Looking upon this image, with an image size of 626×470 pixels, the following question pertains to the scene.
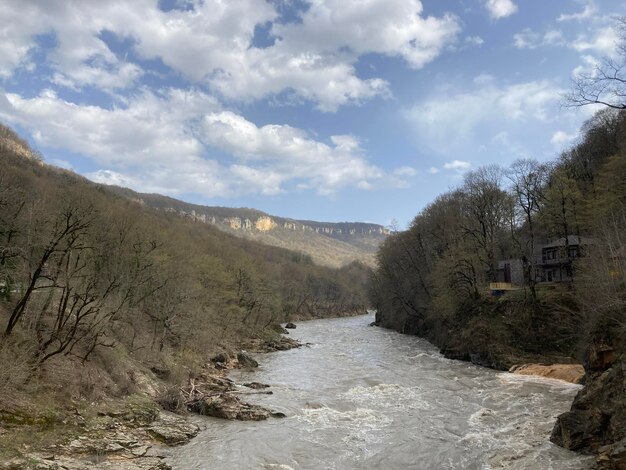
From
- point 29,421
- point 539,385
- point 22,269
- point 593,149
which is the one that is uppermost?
point 593,149

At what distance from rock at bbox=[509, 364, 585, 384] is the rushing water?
1.28 meters

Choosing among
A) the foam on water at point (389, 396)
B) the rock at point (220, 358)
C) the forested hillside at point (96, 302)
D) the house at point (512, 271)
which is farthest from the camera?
the house at point (512, 271)

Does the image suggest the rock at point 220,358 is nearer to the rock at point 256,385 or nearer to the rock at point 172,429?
the rock at point 256,385

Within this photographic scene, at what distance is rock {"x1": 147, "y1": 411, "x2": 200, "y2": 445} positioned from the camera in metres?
16.5

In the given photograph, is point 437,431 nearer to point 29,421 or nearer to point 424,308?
point 29,421

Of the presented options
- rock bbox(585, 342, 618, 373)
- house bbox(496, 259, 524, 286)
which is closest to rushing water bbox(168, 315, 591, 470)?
rock bbox(585, 342, 618, 373)

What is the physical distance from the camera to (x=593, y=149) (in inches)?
2307

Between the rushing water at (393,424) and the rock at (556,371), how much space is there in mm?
1279

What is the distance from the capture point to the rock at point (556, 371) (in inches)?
1087

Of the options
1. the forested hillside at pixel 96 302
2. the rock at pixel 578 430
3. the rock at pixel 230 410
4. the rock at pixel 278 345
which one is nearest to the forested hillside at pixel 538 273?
the rock at pixel 578 430

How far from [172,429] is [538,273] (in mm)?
49367

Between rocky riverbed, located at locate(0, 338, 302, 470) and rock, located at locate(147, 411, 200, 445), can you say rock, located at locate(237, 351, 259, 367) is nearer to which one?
rocky riverbed, located at locate(0, 338, 302, 470)

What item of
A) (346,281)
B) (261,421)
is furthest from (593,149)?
(346,281)

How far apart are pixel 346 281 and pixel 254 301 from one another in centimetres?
10936
